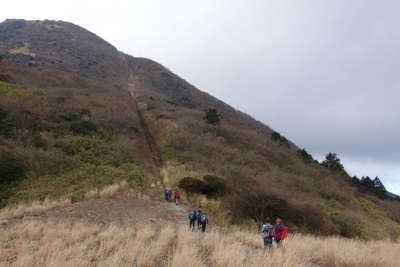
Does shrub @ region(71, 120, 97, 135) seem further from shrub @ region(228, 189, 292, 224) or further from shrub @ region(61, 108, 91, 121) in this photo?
shrub @ region(228, 189, 292, 224)

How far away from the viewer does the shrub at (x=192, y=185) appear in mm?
22031

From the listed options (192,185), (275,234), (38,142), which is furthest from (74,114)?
(275,234)

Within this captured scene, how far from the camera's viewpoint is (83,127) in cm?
3053

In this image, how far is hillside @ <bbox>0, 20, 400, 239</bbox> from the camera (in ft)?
69.4

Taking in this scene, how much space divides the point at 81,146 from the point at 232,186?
11738 millimetres

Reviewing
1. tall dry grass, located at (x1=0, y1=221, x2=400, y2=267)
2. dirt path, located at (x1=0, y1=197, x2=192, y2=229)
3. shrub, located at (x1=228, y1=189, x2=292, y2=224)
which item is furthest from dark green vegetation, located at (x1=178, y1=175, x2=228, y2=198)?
tall dry grass, located at (x1=0, y1=221, x2=400, y2=267)

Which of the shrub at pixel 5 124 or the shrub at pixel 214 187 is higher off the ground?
the shrub at pixel 5 124

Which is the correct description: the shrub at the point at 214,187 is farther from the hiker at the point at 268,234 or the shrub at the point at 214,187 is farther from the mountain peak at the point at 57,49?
the mountain peak at the point at 57,49

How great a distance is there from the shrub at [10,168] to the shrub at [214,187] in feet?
35.8

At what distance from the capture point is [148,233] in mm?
9539

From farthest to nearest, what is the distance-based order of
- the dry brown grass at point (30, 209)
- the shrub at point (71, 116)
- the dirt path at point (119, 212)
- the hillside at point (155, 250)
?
1. the shrub at point (71, 116)
2. the dry brown grass at point (30, 209)
3. the dirt path at point (119, 212)
4. the hillside at point (155, 250)

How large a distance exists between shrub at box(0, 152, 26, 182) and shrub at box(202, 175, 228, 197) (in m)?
10.9

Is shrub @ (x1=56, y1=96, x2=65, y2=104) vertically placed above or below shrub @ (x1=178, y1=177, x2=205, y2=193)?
above

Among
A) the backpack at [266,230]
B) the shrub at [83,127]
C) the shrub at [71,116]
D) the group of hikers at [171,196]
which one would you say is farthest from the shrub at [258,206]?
the shrub at [71,116]
